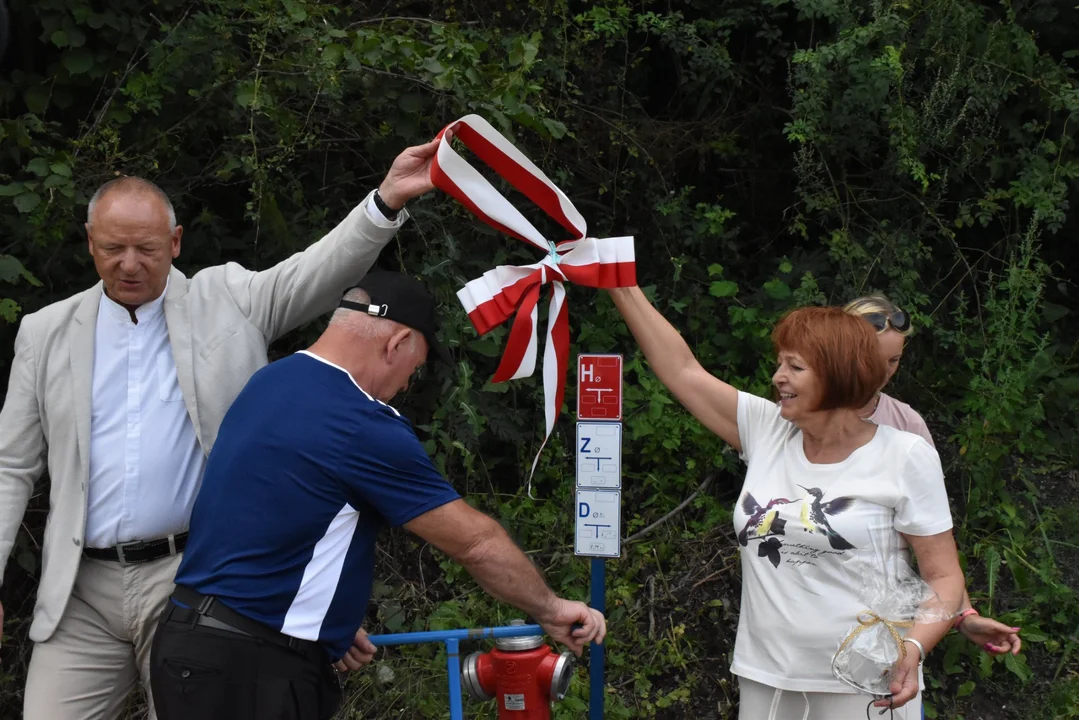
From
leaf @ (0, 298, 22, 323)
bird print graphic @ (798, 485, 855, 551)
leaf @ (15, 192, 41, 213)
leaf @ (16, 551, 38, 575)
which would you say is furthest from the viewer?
leaf @ (16, 551, 38, 575)

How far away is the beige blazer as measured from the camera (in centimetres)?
309

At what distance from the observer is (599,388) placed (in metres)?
3.26

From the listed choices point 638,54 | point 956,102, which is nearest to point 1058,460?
point 956,102

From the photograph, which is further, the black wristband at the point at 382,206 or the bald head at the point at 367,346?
the black wristband at the point at 382,206

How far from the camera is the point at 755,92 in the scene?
698cm

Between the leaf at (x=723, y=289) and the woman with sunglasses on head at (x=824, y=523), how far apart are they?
9.69 feet

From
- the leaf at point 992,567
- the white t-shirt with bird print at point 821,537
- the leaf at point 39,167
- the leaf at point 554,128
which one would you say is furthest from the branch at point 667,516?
the leaf at point 39,167

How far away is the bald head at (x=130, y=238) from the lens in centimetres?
312

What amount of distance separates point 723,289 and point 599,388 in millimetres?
2956

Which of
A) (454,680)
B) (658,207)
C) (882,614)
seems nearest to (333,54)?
(658,207)

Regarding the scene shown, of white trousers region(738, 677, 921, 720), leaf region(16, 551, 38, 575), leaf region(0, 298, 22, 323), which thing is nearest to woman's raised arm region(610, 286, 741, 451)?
white trousers region(738, 677, 921, 720)

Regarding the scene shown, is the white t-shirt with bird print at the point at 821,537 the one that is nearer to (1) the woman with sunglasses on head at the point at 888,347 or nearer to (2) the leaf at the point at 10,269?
(1) the woman with sunglasses on head at the point at 888,347

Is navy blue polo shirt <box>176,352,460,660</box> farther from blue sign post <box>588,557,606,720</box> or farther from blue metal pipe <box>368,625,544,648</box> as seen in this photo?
blue sign post <box>588,557,606,720</box>

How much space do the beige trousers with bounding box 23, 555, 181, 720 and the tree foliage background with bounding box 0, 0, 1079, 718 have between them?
1.81m
